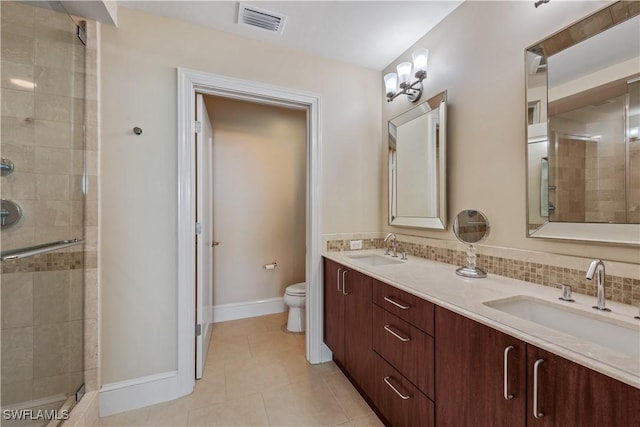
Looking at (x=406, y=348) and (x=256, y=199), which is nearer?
(x=406, y=348)

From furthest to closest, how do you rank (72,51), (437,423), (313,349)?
(313,349) < (72,51) < (437,423)

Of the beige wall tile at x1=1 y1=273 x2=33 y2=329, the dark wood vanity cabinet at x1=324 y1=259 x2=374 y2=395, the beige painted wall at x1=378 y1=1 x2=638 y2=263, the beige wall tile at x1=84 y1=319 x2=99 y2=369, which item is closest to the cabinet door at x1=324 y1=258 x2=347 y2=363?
the dark wood vanity cabinet at x1=324 y1=259 x2=374 y2=395

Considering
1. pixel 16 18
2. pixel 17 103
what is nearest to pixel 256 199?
pixel 17 103

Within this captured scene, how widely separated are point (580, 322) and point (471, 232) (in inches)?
25.3

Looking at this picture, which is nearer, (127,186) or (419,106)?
(127,186)

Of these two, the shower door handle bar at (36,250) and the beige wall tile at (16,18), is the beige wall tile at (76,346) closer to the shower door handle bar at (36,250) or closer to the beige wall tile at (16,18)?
the shower door handle bar at (36,250)

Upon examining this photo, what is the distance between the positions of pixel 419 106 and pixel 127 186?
2.05 meters

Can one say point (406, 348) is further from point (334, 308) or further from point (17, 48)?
point (17, 48)

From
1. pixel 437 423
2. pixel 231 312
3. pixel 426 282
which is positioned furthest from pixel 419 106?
pixel 231 312

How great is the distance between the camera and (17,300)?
4.10 feet

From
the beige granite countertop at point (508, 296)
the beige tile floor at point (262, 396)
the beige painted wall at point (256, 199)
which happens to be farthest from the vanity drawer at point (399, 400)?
the beige painted wall at point (256, 199)

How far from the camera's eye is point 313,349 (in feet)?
6.90

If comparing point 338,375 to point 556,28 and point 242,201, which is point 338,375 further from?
point 556,28

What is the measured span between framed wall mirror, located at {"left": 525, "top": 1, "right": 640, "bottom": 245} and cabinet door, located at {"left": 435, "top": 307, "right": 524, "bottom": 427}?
0.67 meters
